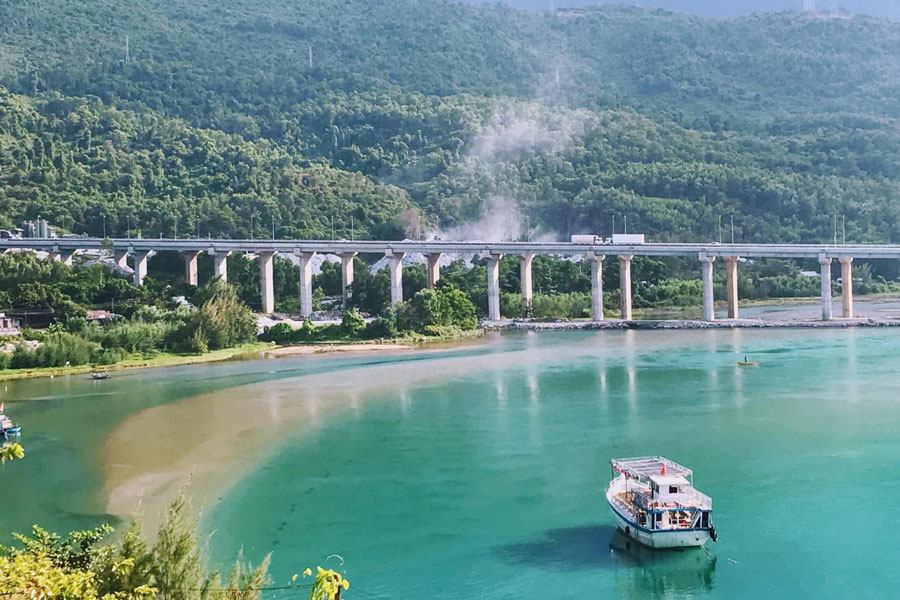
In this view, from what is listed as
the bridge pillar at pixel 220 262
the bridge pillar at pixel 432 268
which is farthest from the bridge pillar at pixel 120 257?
the bridge pillar at pixel 432 268

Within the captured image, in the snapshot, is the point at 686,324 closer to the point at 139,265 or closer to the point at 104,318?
the point at 104,318

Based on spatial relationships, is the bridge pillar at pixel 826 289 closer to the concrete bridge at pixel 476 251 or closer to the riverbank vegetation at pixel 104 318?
the concrete bridge at pixel 476 251

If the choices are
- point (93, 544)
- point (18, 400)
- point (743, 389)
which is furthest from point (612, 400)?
point (93, 544)

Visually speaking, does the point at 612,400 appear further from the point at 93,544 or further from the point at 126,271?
the point at 126,271

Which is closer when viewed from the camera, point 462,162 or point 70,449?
point 70,449

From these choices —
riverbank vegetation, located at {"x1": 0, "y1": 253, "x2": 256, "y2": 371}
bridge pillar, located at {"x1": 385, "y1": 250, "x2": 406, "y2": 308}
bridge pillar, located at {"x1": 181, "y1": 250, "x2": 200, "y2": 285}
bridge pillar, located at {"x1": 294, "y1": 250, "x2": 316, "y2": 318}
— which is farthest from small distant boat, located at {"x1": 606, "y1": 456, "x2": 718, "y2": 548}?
bridge pillar, located at {"x1": 181, "y1": 250, "x2": 200, "y2": 285}

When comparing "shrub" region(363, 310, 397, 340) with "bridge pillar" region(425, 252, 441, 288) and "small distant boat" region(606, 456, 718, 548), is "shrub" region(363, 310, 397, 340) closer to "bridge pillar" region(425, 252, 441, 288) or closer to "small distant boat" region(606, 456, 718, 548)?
"bridge pillar" region(425, 252, 441, 288)

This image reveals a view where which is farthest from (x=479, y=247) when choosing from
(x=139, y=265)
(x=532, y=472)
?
(x=532, y=472)
